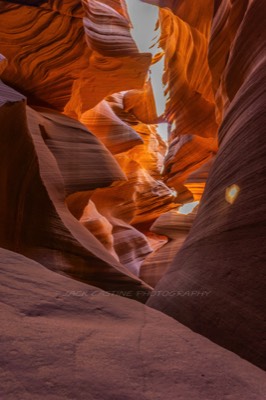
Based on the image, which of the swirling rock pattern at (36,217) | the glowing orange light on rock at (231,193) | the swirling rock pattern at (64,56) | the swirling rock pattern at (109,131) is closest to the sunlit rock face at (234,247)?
the glowing orange light on rock at (231,193)

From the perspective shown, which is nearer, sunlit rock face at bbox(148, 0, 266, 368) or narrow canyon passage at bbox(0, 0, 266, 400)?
narrow canyon passage at bbox(0, 0, 266, 400)

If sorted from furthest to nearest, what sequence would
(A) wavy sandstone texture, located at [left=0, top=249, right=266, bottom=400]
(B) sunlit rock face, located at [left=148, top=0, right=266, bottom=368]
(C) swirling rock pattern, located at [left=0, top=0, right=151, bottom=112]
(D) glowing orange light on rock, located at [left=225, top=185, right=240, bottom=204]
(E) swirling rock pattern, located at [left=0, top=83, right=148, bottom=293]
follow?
(C) swirling rock pattern, located at [left=0, top=0, right=151, bottom=112] → (E) swirling rock pattern, located at [left=0, top=83, right=148, bottom=293] → (D) glowing orange light on rock, located at [left=225, top=185, right=240, bottom=204] → (B) sunlit rock face, located at [left=148, top=0, right=266, bottom=368] → (A) wavy sandstone texture, located at [left=0, top=249, right=266, bottom=400]

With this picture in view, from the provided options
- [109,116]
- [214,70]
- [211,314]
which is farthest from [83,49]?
[211,314]

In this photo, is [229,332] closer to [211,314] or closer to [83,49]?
[211,314]

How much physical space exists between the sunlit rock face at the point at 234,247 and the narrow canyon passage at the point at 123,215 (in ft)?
0.04

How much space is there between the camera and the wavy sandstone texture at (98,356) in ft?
3.34

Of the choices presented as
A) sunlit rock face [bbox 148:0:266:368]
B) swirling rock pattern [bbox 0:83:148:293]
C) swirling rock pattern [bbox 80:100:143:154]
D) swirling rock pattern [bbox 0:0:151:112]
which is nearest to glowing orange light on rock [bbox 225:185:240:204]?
sunlit rock face [bbox 148:0:266:368]

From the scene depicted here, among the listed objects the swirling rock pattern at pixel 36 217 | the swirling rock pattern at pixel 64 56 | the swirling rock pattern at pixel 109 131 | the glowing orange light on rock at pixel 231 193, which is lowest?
the swirling rock pattern at pixel 109 131

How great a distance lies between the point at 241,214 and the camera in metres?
2.29

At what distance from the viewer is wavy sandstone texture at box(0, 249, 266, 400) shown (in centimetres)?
102

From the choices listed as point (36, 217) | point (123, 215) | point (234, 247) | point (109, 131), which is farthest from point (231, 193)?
point (123, 215)

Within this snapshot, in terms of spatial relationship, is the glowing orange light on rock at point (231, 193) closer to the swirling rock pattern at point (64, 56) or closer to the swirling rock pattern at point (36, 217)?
the swirling rock pattern at point (36, 217)

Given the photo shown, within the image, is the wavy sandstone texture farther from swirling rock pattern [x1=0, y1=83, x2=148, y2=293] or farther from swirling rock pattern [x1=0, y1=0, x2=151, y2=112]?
swirling rock pattern [x1=0, y1=0, x2=151, y2=112]

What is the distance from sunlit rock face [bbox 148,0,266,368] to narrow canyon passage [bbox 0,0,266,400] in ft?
0.04
